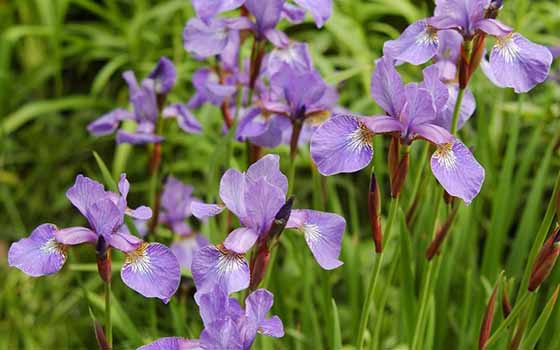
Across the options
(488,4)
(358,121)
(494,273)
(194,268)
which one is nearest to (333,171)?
(358,121)

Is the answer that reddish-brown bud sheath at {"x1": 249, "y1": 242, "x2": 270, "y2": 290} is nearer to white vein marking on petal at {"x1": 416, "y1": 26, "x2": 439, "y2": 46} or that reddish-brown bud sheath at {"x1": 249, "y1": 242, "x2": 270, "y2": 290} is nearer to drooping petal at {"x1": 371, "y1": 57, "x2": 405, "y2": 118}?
drooping petal at {"x1": 371, "y1": 57, "x2": 405, "y2": 118}

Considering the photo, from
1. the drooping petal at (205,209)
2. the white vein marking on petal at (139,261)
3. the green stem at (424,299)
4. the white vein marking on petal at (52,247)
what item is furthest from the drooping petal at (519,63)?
the white vein marking on petal at (52,247)

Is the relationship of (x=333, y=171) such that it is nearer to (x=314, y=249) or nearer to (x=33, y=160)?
(x=314, y=249)

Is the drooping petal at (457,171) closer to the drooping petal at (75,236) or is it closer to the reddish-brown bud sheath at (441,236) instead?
the reddish-brown bud sheath at (441,236)

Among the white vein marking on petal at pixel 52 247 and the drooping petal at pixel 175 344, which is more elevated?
the white vein marking on petal at pixel 52 247

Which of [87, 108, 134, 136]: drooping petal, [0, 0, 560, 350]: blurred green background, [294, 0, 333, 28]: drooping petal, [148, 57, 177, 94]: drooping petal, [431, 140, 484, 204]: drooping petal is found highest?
[294, 0, 333, 28]: drooping petal

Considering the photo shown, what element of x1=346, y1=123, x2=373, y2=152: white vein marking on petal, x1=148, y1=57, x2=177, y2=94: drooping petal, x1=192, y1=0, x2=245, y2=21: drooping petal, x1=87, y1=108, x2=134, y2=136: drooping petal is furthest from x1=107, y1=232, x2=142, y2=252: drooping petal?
x1=87, y1=108, x2=134, y2=136: drooping petal

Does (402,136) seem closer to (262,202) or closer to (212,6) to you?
(262,202)
